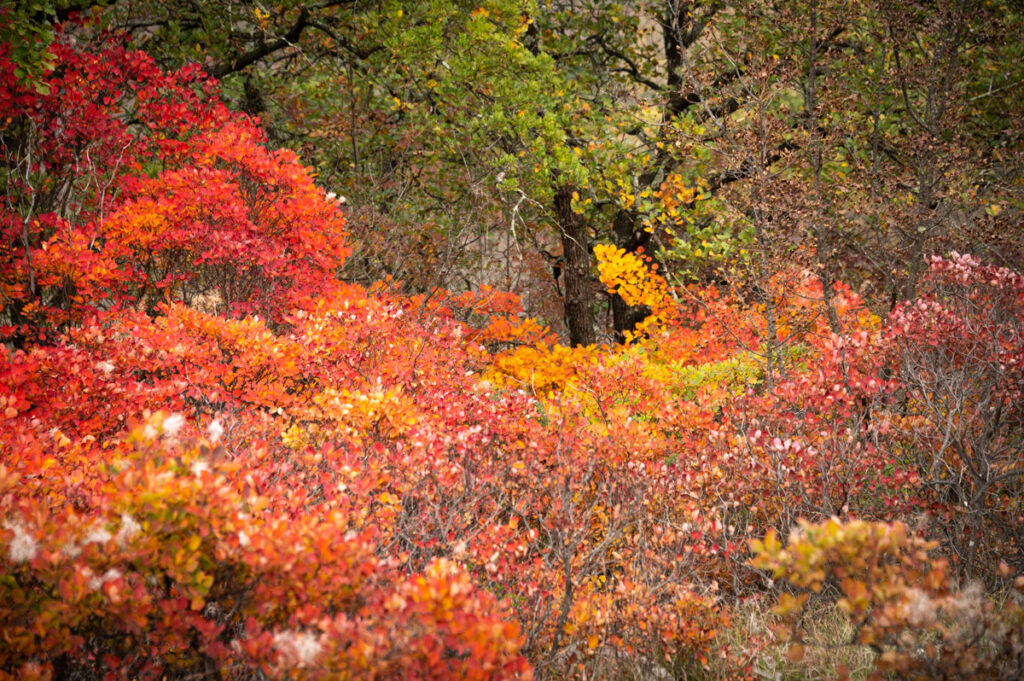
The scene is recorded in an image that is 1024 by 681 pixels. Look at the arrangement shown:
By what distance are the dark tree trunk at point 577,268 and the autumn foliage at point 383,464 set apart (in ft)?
8.45

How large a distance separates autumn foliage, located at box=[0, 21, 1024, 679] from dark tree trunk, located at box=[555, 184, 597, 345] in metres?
2.57

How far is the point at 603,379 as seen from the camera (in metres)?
6.63

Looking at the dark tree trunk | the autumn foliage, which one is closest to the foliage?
the autumn foliage

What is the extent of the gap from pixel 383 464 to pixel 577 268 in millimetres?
7808

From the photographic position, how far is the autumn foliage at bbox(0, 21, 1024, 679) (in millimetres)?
2291

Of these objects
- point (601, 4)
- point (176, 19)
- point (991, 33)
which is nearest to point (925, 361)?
point (991, 33)

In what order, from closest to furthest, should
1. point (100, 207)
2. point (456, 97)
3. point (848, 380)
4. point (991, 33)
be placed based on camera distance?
point (848, 380), point (100, 207), point (991, 33), point (456, 97)

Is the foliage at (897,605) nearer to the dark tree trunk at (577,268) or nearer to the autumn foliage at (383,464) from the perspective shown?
the autumn foliage at (383,464)

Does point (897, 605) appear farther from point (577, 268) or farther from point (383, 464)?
point (577, 268)

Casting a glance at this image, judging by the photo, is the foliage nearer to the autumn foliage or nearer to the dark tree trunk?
the autumn foliage

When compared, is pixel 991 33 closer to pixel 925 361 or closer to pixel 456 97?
pixel 925 361

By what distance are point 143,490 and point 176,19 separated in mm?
10131

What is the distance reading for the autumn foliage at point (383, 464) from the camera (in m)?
2.29

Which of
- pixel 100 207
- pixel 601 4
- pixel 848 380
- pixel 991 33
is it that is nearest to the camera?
pixel 848 380
